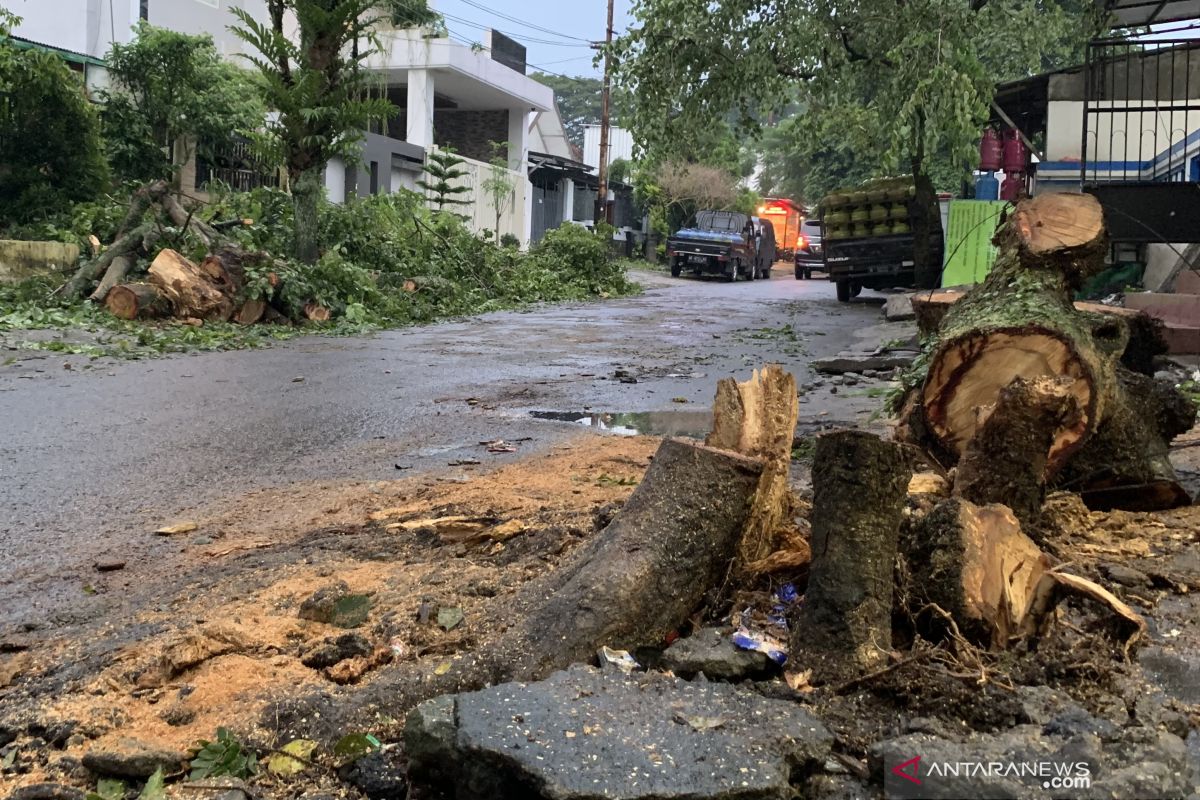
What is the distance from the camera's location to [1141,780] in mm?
1986

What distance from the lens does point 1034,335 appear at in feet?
13.5

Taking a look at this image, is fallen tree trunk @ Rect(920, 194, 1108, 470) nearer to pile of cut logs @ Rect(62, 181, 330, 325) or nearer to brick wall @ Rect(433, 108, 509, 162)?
pile of cut logs @ Rect(62, 181, 330, 325)

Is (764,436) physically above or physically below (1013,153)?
below

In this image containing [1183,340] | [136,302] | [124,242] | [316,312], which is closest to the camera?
[1183,340]

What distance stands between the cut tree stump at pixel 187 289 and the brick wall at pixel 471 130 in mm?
26363

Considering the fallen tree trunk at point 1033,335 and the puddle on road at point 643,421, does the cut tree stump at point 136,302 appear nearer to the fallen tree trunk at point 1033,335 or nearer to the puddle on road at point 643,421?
the puddle on road at point 643,421

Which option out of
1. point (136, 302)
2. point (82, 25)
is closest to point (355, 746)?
point (136, 302)

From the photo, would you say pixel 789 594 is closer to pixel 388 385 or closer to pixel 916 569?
pixel 916 569

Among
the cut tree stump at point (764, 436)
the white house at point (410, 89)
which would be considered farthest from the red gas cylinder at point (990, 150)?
the cut tree stump at point (764, 436)

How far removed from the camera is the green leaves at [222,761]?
227 centimetres

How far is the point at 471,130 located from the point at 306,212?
24.7 metres

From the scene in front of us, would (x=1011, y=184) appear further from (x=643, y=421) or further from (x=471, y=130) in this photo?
(x=471, y=130)

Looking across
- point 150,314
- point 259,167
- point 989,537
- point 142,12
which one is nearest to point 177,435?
point 989,537

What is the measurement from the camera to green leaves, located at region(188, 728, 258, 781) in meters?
2.27
